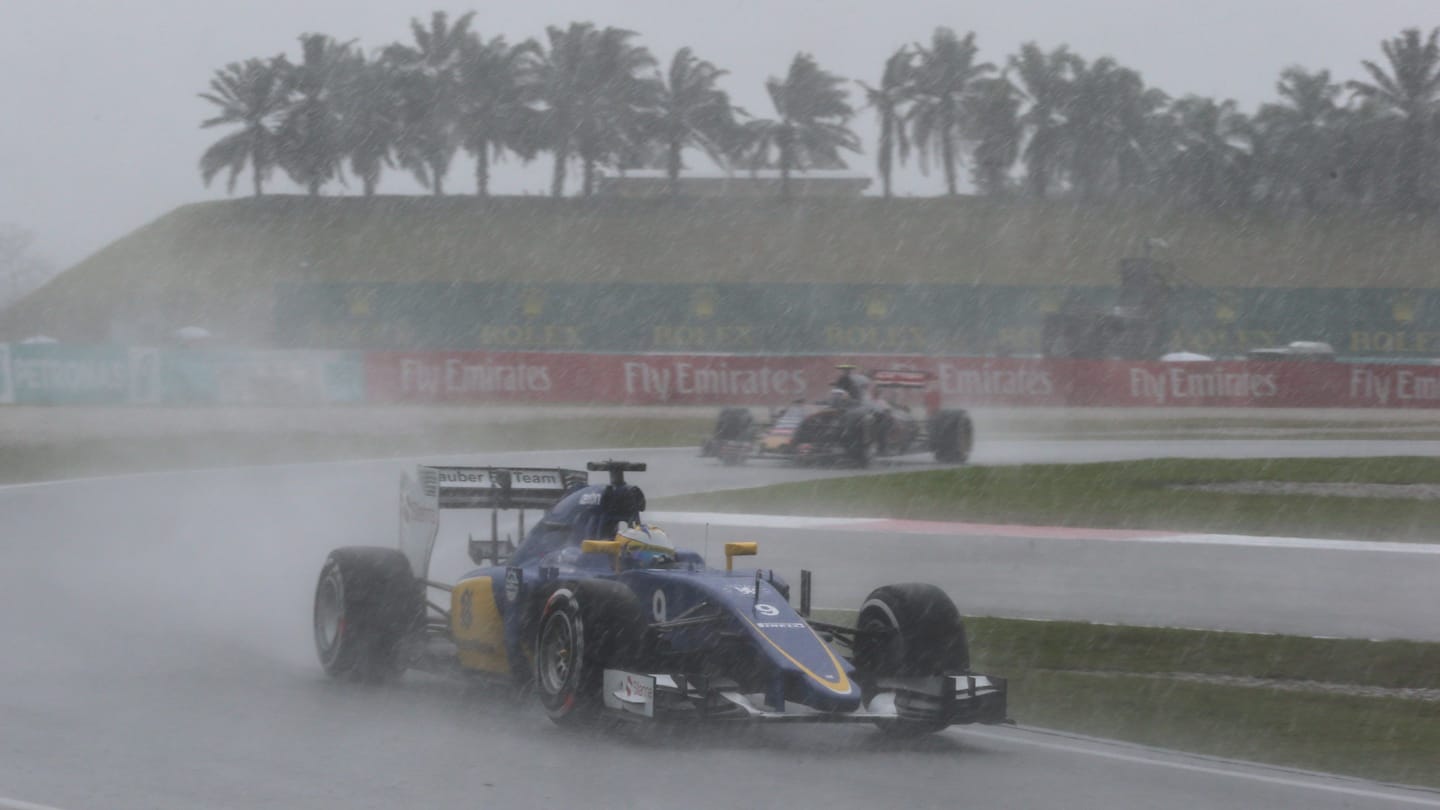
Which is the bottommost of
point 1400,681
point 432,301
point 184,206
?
point 1400,681

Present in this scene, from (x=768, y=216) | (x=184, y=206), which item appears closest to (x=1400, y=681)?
(x=768, y=216)

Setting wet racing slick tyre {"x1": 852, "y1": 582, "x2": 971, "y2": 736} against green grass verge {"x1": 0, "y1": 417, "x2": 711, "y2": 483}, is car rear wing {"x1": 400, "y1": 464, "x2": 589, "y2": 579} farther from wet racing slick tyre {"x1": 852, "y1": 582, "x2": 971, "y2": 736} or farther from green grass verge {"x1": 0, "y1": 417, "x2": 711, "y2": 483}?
green grass verge {"x1": 0, "y1": 417, "x2": 711, "y2": 483}

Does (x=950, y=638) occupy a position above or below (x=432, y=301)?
below

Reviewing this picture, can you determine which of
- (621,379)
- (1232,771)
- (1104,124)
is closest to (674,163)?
(1104,124)

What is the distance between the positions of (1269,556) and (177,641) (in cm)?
982

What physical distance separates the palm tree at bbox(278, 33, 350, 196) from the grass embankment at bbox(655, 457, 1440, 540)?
58879 millimetres

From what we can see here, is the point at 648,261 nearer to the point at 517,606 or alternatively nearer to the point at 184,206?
the point at 184,206

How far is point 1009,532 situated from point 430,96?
227ft

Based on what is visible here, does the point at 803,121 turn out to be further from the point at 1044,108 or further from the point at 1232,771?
the point at 1232,771

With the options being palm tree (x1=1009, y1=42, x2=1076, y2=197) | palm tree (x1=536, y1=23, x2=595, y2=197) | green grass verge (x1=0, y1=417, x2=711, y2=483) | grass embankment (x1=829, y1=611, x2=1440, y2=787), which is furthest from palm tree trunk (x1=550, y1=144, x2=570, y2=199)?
grass embankment (x1=829, y1=611, x2=1440, y2=787)

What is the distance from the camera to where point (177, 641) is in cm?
1066

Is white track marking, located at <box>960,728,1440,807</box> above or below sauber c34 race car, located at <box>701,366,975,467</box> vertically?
below

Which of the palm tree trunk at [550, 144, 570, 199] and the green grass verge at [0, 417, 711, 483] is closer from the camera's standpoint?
the green grass verge at [0, 417, 711, 483]

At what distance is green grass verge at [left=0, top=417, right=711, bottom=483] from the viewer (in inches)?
1026
